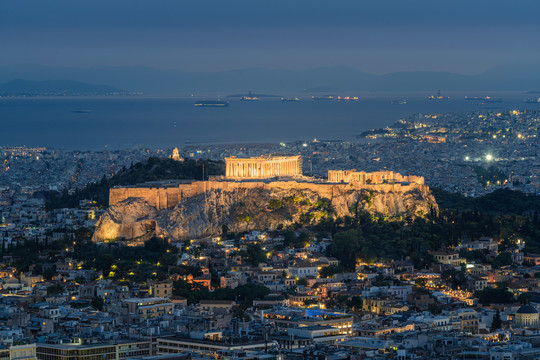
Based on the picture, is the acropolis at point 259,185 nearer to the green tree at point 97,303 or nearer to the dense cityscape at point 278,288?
the dense cityscape at point 278,288

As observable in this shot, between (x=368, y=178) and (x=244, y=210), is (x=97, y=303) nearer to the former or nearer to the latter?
(x=244, y=210)

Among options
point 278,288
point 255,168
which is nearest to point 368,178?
point 255,168

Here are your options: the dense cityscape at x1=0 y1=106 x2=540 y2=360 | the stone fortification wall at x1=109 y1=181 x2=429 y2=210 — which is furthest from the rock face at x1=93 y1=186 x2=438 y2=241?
the dense cityscape at x1=0 y1=106 x2=540 y2=360

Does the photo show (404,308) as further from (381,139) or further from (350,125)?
(350,125)

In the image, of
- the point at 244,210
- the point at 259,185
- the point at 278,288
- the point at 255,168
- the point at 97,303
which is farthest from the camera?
the point at 255,168

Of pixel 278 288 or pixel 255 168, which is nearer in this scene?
pixel 278 288

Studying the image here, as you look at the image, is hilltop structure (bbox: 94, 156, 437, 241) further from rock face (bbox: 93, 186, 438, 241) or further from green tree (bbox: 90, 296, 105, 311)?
green tree (bbox: 90, 296, 105, 311)

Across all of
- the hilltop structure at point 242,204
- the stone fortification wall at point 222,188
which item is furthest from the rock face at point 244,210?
the stone fortification wall at point 222,188

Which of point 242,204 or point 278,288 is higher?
point 242,204
